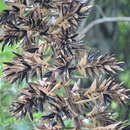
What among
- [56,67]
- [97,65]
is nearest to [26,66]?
[56,67]

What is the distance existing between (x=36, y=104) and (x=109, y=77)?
240 mm

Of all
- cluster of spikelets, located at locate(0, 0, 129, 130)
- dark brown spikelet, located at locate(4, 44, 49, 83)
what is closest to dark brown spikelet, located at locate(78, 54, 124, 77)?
cluster of spikelets, located at locate(0, 0, 129, 130)

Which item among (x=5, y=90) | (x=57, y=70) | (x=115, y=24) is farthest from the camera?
(x=115, y=24)

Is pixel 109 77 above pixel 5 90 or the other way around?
above

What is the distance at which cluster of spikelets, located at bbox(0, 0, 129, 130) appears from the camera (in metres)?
1.46

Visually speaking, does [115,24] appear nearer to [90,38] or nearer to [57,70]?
[90,38]

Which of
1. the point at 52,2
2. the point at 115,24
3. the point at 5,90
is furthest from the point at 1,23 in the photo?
the point at 115,24

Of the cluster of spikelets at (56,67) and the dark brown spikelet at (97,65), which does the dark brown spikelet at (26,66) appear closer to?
the cluster of spikelets at (56,67)

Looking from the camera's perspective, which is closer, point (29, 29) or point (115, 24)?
point (29, 29)

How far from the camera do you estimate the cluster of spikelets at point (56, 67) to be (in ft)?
4.79

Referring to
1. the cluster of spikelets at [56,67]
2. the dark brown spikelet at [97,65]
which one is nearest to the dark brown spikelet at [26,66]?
the cluster of spikelets at [56,67]

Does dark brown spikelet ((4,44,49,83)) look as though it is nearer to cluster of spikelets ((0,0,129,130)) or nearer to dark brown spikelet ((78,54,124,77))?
cluster of spikelets ((0,0,129,130))

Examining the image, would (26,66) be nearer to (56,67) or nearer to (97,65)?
(56,67)

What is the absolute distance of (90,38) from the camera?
282 inches
